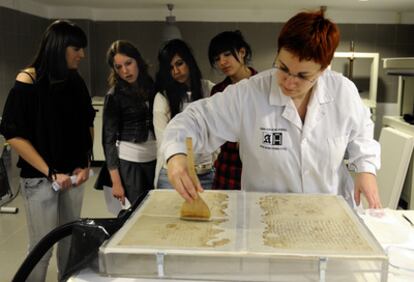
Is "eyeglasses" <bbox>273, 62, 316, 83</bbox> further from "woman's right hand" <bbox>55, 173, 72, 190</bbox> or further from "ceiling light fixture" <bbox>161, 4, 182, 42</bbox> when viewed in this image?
"ceiling light fixture" <bbox>161, 4, 182, 42</bbox>

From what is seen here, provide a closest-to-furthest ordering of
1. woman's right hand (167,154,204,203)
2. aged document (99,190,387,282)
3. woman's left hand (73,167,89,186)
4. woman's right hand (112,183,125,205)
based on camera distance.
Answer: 1. aged document (99,190,387,282)
2. woman's right hand (167,154,204,203)
3. woman's left hand (73,167,89,186)
4. woman's right hand (112,183,125,205)

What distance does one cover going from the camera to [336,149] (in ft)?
3.74

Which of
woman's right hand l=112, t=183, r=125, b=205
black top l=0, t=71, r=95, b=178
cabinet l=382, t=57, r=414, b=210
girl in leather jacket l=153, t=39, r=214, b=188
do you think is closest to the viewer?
black top l=0, t=71, r=95, b=178

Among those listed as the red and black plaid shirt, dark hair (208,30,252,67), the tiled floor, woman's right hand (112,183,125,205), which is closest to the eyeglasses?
the red and black plaid shirt

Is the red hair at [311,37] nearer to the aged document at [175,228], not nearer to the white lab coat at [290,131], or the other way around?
the white lab coat at [290,131]

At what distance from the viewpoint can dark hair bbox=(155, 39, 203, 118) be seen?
6.00ft

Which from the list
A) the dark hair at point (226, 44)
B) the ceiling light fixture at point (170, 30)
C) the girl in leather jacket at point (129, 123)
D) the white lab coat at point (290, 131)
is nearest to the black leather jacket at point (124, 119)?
the girl in leather jacket at point (129, 123)

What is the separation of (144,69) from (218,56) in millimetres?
415

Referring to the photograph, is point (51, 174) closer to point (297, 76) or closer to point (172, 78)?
point (172, 78)

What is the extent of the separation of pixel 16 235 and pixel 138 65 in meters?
1.58

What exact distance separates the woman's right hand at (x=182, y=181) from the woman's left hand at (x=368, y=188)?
0.47 metres

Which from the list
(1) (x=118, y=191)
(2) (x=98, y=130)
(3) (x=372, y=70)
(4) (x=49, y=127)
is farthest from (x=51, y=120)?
(3) (x=372, y=70)

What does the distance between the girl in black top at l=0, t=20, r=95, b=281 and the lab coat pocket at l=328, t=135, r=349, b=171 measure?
104 cm

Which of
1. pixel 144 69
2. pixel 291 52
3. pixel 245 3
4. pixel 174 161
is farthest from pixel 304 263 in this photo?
pixel 245 3
